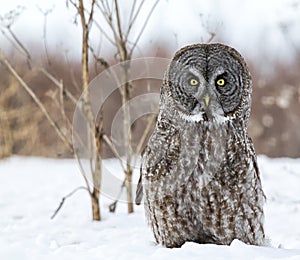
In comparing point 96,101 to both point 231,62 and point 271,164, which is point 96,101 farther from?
point 271,164

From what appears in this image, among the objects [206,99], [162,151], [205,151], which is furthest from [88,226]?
[206,99]

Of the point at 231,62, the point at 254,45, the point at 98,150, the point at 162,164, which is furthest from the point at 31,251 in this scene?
the point at 254,45

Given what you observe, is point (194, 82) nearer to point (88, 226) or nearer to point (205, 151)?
point (205, 151)

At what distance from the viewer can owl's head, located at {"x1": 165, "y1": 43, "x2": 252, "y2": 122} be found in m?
2.50

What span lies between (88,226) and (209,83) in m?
1.87

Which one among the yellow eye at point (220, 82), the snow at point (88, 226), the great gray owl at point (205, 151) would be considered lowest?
the snow at point (88, 226)

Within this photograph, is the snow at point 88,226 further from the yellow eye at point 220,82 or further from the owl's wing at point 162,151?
the yellow eye at point 220,82

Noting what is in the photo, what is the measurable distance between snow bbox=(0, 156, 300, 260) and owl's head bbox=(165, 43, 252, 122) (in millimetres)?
625

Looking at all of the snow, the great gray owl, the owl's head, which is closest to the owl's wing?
the great gray owl

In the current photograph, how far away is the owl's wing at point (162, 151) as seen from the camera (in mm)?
2588

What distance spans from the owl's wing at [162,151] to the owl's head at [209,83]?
0.12 metres

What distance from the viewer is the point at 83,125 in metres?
4.29

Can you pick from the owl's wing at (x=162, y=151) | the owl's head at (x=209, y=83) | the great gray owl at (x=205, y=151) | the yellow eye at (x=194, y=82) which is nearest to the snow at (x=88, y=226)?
the great gray owl at (x=205, y=151)

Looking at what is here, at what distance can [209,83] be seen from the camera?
2.49 metres
